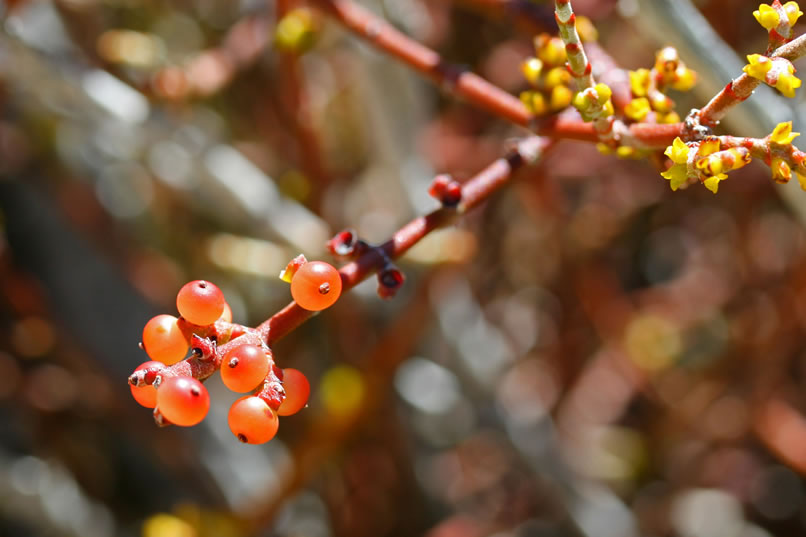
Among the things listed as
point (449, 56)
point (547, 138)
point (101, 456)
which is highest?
point (449, 56)

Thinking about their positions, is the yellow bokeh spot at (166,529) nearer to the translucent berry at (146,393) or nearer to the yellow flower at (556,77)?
the translucent berry at (146,393)

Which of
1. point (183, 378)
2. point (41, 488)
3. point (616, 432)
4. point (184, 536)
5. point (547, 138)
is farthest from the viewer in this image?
point (616, 432)

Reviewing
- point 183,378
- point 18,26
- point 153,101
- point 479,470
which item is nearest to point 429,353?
point 479,470

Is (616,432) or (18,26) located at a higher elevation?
(18,26)

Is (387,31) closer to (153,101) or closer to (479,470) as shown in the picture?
(153,101)

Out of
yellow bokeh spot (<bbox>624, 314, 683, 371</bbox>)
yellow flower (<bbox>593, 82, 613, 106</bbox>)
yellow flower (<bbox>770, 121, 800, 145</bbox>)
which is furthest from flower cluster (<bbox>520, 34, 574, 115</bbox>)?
yellow bokeh spot (<bbox>624, 314, 683, 371</bbox>)

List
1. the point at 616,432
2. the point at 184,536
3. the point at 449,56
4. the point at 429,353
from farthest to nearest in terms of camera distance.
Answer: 1. the point at 449,56
2. the point at 616,432
3. the point at 429,353
4. the point at 184,536
